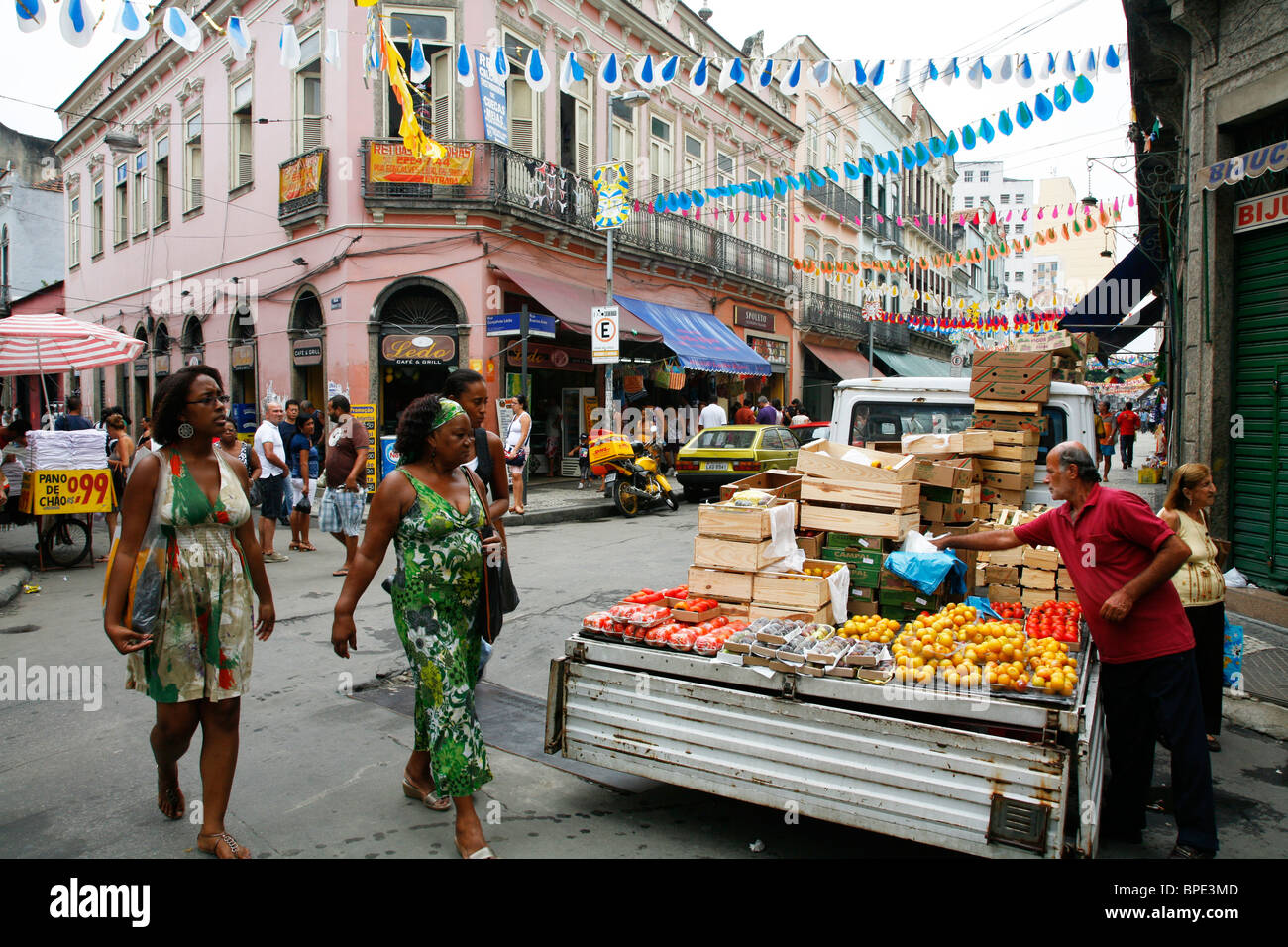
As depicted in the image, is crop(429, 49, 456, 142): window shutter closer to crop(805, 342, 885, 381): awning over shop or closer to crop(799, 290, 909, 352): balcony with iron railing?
crop(799, 290, 909, 352): balcony with iron railing

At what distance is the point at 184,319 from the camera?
73.7 ft

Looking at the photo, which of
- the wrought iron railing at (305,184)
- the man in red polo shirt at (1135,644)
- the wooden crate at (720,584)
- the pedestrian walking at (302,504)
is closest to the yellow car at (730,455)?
the pedestrian walking at (302,504)

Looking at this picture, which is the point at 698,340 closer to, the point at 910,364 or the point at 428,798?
the point at 428,798

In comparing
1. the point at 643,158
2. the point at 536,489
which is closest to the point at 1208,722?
the point at 536,489

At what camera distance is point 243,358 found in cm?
1975

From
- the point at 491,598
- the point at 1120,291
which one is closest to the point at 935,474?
the point at 491,598

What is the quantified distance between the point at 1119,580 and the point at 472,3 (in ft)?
56.7

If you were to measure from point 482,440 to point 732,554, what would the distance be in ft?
5.36

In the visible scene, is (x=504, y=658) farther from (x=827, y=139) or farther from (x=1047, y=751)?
(x=827, y=139)

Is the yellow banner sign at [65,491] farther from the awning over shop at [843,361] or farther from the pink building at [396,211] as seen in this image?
the awning over shop at [843,361]

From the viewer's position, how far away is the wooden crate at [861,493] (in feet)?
17.1

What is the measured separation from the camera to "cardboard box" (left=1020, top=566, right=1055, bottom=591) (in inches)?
224

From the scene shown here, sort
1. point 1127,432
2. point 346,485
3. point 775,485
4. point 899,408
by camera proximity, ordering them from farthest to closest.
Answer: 1. point 1127,432
2. point 346,485
3. point 899,408
4. point 775,485

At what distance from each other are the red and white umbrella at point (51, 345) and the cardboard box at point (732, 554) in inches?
389
